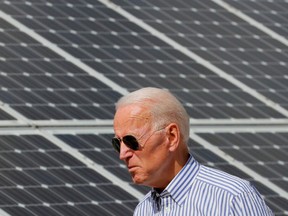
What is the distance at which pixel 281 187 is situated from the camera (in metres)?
12.3

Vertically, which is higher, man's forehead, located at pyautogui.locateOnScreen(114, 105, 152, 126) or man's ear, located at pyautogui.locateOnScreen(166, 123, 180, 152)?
man's forehead, located at pyautogui.locateOnScreen(114, 105, 152, 126)

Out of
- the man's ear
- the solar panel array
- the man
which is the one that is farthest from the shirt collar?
the solar panel array

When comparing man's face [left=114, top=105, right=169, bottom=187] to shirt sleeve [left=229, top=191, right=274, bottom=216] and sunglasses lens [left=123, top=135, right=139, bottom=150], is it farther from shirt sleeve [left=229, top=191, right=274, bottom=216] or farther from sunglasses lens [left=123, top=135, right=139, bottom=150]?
shirt sleeve [left=229, top=191, right=274, bottom=216]

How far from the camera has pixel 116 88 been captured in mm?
12562

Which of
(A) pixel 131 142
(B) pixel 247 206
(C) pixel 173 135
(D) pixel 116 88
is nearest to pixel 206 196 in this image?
(B) pixel 247 206

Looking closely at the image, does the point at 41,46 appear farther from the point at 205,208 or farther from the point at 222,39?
the point at 205,208

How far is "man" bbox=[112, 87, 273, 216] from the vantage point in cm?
597

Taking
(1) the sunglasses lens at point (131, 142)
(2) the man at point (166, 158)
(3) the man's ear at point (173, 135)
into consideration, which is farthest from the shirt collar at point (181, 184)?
(1) the sunglasses lens at point (131, 142)

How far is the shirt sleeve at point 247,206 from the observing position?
5.84 meters

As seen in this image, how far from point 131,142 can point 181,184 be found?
364 mm

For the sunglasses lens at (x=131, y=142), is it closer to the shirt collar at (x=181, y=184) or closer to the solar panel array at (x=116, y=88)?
the shirt collar at (x=181, y=184)

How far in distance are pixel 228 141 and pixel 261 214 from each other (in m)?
6.67

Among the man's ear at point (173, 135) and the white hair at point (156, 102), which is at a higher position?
the white hair at point (156, 102)

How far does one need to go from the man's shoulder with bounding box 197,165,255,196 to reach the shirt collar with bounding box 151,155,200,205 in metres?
0.05
